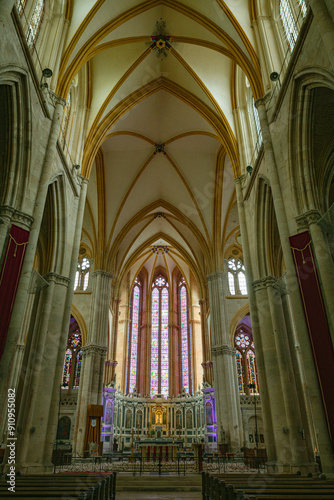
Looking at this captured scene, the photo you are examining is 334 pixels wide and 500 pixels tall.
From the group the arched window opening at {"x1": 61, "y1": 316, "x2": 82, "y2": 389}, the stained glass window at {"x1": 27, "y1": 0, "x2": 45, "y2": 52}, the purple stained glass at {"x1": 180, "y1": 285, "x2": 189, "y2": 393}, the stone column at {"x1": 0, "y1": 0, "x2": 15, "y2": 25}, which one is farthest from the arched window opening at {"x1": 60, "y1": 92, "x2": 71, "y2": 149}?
the purple stained glass at {"x1": 180, "y1": 285, "x2": 189, "y2": 393}

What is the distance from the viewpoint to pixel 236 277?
2495 centimetres

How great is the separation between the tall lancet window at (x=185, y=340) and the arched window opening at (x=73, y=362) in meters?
9.13

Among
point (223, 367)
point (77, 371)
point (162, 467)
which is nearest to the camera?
point (162, 467)

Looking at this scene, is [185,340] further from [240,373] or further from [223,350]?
[223,350]

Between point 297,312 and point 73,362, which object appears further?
point 73,362

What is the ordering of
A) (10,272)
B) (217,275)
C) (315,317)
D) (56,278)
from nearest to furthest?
(315,317) → (10,272) → (56,278) → (217,275)

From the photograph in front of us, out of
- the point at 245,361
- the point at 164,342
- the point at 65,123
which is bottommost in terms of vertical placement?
the point at 245,361

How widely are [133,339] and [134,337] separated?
245 mm

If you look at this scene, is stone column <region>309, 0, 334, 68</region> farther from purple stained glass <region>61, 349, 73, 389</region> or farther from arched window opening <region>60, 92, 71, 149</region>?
purple stained glass <region>61, 349, 73, 389</region>

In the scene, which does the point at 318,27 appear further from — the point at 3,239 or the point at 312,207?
the point at 3,239

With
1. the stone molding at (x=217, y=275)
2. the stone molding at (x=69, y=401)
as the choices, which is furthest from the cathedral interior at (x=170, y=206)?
the stone molding at (x=217, y=275)

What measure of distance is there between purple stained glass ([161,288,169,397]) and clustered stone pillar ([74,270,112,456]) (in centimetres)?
1159

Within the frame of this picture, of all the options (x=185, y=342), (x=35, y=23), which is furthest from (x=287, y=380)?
(x=185, y=342)

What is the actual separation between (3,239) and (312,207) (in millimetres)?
7969
